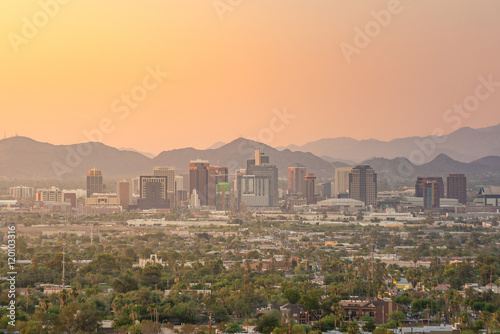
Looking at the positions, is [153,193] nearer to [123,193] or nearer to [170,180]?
[123,193]

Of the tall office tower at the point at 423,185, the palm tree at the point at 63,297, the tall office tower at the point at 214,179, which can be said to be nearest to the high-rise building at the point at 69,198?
the tall office tower at the point at 214,179

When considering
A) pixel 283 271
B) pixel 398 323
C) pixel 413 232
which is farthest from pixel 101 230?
pixel 398 323

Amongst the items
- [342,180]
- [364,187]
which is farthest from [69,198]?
[342,180]

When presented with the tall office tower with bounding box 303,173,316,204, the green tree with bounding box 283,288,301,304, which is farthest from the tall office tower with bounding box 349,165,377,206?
the green tree with bounding box 283,288,301,304

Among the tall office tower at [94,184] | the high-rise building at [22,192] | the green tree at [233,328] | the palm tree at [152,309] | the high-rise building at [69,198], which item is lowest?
the green tree at [233,328]

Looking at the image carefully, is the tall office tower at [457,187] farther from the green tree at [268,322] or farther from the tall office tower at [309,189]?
the green tree at [268,322]

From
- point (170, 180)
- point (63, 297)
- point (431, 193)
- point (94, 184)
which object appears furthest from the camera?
point (170, 180)
